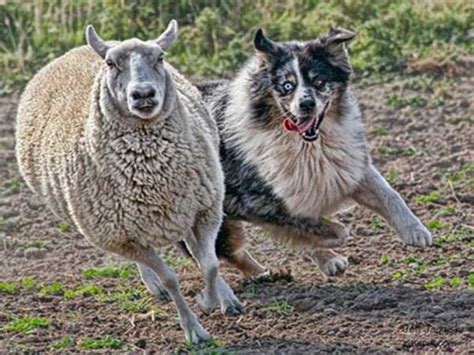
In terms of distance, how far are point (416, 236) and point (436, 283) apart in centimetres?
49

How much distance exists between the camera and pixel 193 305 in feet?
25.4

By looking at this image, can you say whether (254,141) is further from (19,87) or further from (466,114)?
(19,87)

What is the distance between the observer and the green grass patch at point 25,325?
737 cm

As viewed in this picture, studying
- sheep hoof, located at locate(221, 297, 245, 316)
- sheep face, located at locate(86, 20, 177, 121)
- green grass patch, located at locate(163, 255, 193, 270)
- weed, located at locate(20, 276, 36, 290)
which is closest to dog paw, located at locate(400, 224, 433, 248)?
sheep hoof, located at locate(221, 297, 245, 316)

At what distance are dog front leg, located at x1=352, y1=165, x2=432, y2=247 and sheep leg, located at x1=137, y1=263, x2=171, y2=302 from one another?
4.09 ft

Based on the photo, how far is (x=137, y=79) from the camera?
686 cm

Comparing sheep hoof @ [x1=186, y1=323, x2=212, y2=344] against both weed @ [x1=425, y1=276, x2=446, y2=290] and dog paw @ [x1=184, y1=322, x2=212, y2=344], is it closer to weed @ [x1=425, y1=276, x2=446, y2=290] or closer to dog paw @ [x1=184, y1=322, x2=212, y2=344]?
dog paw @ [x1=184, y1=322, x2=212, y2=344]

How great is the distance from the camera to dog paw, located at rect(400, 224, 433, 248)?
808 cm

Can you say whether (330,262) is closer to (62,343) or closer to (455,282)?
(455,282)

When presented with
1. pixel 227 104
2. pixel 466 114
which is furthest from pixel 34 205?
pixel 466 114

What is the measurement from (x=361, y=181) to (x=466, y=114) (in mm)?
2692

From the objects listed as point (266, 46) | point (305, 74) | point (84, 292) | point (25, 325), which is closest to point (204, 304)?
point (25, 325)

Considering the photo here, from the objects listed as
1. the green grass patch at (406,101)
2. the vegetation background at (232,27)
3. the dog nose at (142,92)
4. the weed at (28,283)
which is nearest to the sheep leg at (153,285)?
the weed at (28,283)

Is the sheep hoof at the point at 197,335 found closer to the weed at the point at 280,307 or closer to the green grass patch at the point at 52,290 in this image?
the weed at the point at 280,307
